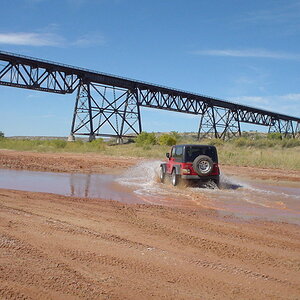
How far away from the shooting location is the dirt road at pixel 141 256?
5102mm

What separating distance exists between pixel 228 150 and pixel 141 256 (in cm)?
4023

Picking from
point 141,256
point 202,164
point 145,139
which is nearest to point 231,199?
point 202,164

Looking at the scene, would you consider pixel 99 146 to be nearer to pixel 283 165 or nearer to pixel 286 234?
pixel 283 165

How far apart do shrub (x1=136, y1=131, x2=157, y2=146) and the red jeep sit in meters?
36.3

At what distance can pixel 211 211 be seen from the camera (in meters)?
11.5

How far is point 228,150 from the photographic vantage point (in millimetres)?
45625

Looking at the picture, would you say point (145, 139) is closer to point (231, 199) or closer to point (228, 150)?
point (228, 150)

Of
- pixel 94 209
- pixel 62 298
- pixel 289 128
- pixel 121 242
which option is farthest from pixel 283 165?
pixel 289 128

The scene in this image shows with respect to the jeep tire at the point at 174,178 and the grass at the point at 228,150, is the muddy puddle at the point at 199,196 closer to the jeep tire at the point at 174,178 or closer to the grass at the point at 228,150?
the jeep tire at the point at 174,178

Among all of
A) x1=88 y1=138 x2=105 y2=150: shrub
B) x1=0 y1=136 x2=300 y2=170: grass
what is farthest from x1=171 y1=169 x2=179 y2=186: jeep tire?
x1=88 y1=138 x2=105 y2=150: shrub

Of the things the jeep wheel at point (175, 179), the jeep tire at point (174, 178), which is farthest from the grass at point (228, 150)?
the jeep wheel at point (175, 179)

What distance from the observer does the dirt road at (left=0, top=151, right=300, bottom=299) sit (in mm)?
5102

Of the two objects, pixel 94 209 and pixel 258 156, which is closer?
pixel 94 209

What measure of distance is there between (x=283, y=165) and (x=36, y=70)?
2795 centimetres
